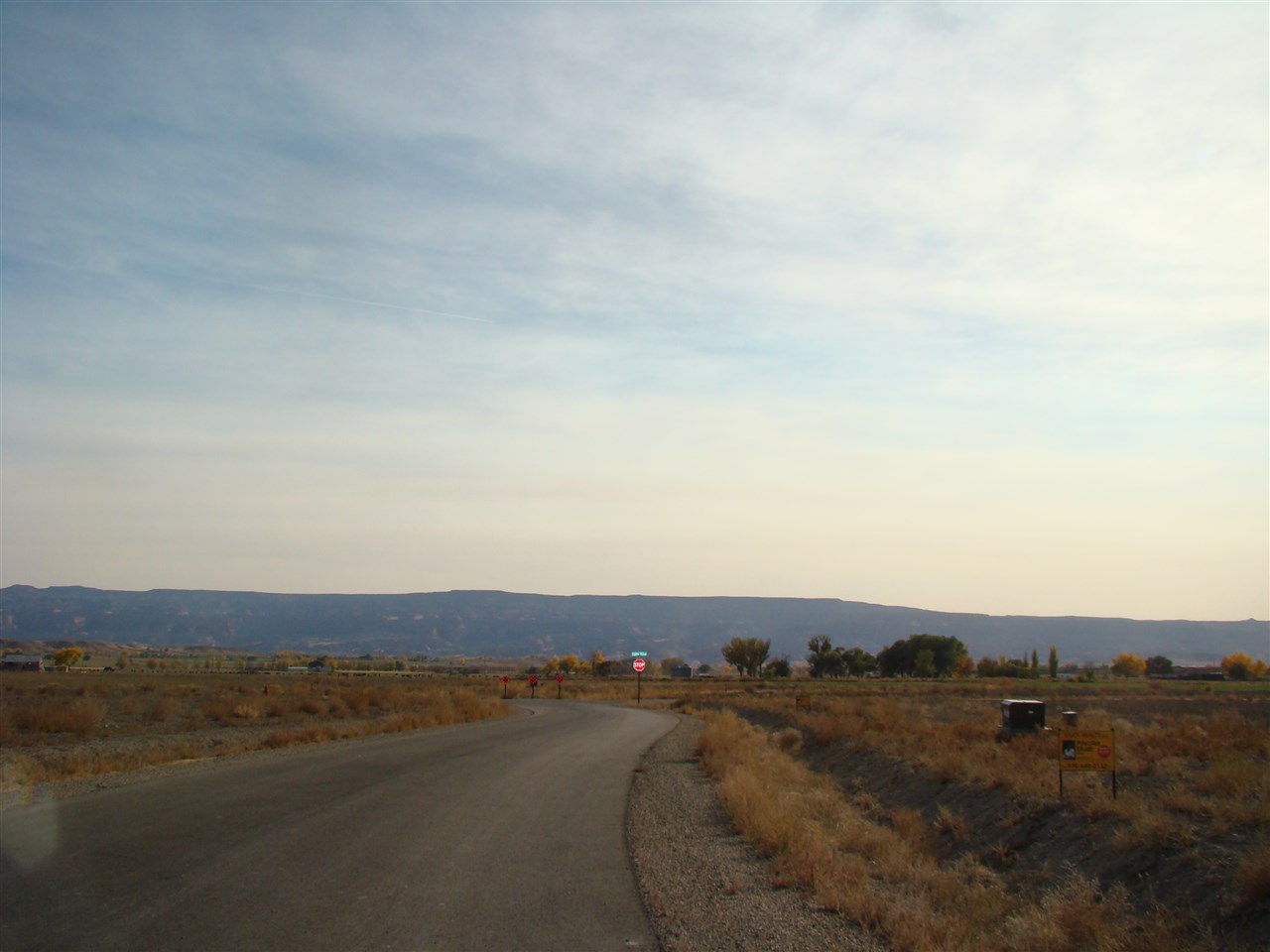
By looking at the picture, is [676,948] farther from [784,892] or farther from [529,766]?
[529,766]

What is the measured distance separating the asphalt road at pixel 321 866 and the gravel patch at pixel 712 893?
345 mm

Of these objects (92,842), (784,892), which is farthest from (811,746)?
(92,842)

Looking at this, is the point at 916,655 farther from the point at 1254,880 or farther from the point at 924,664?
the point at 1254,880

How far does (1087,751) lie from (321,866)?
1058 centimetres

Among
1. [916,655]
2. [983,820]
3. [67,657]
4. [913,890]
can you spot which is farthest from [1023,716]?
[67,657]

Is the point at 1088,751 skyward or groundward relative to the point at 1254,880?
skyward

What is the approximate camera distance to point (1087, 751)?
14.0 m

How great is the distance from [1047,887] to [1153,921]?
2479 mm

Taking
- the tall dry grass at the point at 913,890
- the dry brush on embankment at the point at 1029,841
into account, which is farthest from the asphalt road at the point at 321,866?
the dry brush on embankment at the point at 1029,841

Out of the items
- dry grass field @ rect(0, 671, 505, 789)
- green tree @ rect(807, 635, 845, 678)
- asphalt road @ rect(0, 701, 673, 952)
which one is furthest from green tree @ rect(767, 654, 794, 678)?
asphalt road @ rect(0, 701, 673, 952)

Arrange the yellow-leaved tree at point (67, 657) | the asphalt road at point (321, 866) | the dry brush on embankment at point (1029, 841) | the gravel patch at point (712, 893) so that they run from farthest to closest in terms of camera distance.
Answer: the yellow-leaved tree at point (67, 657) < the dry brush on embankment at point (1029, 841) < the gravel patch at point (712, 893) < the asphalt road at point (321, 866)

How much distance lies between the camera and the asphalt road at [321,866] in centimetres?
809

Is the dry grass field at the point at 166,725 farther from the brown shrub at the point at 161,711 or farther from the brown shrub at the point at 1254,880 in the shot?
the brown shrub at the point at 1254,880

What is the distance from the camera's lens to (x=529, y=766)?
2261cm
